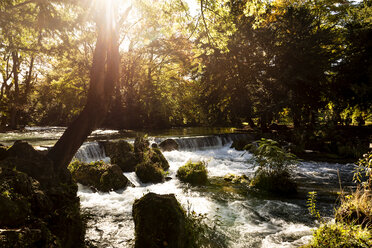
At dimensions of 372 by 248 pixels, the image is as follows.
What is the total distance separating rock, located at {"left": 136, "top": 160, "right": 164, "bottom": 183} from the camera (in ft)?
30.7

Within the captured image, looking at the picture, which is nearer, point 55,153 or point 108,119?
point 55,153

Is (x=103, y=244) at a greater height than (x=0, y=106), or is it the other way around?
(x=0, y=106)

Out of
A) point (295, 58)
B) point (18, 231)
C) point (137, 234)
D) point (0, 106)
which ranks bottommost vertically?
point (137, 234)

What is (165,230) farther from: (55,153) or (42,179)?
(55,153)

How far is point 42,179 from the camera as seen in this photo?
15.2 ft

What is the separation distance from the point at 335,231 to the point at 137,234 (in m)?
3.35

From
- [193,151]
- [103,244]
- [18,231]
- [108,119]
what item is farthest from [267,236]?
[108,119]

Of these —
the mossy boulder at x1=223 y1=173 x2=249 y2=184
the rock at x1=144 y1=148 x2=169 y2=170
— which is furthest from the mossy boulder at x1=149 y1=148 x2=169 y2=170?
the mossy boulder at x1=223 y1=173 x2=249 y2=184

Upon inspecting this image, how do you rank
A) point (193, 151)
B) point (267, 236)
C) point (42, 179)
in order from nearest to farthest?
1. point (42, 179)
2. point (267, 236)
3. point (193, 151)

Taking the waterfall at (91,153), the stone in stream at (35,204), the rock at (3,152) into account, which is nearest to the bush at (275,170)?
the stone in stream at (35,204)

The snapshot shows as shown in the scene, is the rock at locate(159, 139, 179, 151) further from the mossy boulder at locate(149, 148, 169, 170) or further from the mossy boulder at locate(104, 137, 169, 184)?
the mossy boulder at locate(149, 148, 169, 170)

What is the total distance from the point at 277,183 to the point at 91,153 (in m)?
10.4

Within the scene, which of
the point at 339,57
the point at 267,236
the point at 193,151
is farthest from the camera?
the point at 339,57

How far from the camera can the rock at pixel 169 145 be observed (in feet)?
52.3
